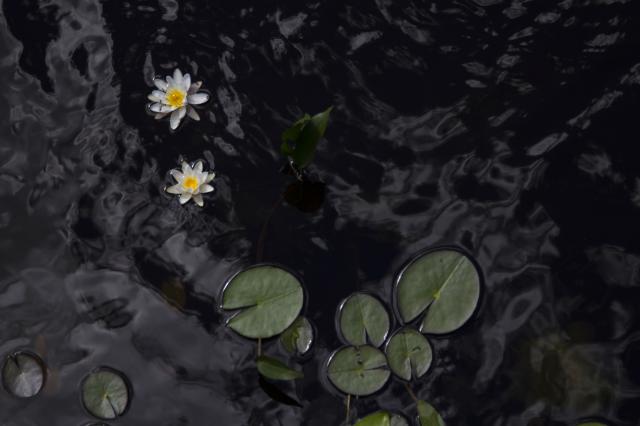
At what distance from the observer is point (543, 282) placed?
187 centimetres

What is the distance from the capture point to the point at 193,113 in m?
2.09

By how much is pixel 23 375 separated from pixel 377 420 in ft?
2.62

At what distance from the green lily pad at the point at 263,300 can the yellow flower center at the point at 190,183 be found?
0.84 feet

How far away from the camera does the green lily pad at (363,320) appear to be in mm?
1797

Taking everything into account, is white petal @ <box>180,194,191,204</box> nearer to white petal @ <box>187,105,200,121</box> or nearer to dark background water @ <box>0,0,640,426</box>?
dark background water @ <box>0,0,640,426</box>

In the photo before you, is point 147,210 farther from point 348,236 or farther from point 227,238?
point 348,236

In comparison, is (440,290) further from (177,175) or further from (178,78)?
(178,78)

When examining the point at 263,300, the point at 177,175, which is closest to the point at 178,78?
the point at 177,175

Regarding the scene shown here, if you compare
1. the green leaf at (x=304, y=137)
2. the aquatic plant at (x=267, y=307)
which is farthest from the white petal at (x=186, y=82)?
the aquatic plant at (x=267, y=307)

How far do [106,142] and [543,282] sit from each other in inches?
44.3

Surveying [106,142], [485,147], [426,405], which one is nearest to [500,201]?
[485,147]

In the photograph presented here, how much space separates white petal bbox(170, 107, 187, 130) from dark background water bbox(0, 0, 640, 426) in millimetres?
25

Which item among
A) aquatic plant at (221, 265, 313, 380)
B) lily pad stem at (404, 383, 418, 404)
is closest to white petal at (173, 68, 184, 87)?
aquatic plant at (221, 265, 313, 380)

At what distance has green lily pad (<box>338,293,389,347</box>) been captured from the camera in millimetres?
1797
